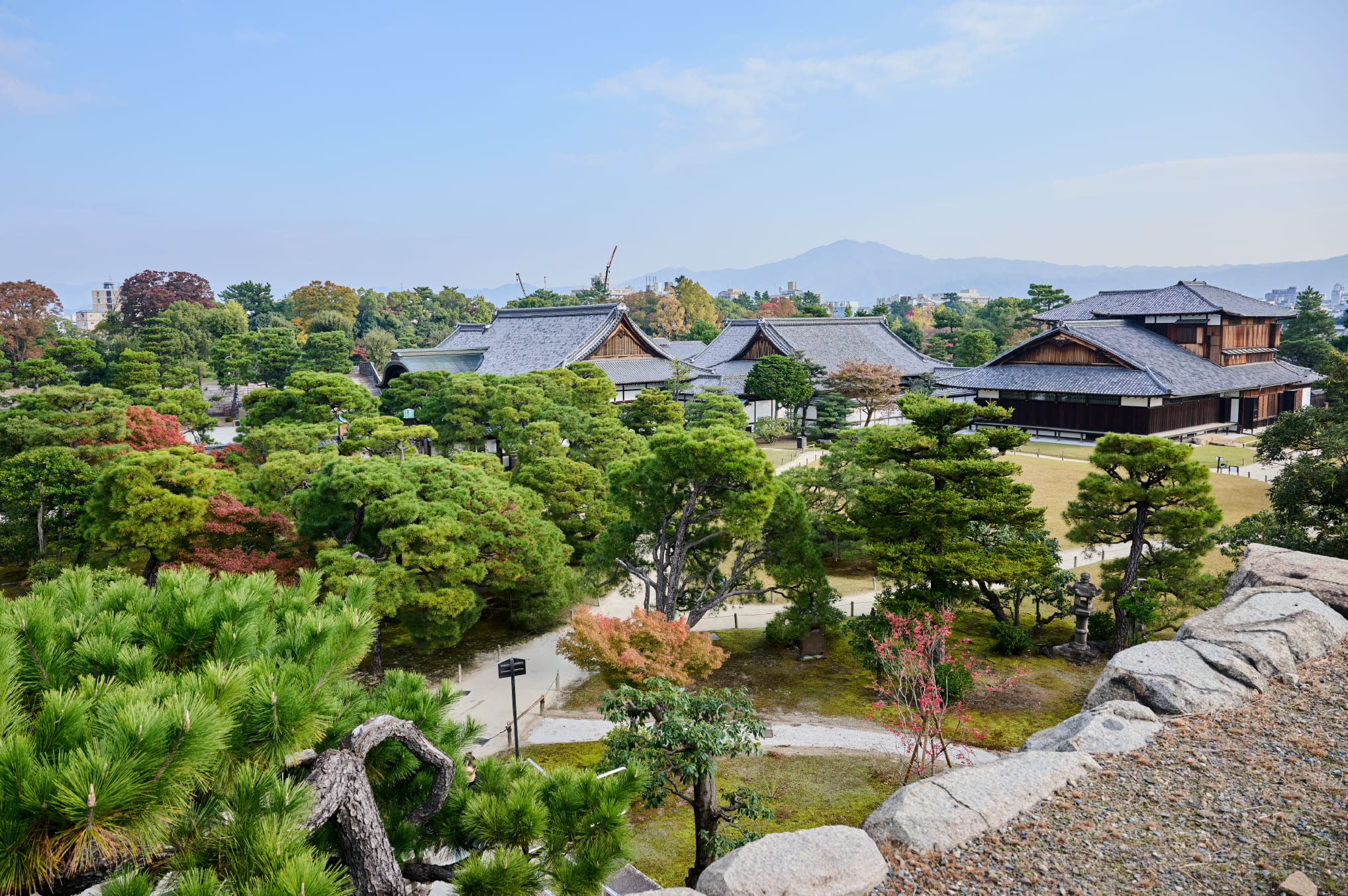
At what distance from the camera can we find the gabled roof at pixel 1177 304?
121ft

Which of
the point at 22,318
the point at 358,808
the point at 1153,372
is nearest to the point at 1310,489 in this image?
the point at 358,808

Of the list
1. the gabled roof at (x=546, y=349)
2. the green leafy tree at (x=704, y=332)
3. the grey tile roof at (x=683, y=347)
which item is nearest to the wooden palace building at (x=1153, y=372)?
the gabled roof at (x=546, y=349)

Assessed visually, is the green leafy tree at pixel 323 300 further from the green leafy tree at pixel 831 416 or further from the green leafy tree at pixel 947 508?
the green leafy tree at pixel 947 508

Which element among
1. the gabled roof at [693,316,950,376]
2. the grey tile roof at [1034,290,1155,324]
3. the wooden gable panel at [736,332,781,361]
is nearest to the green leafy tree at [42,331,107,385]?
the gabled roof at [693,316,950,376]

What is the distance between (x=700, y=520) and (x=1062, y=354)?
29.0 m

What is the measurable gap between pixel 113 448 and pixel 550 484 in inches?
368

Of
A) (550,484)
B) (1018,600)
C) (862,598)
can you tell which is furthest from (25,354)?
(1018,600)

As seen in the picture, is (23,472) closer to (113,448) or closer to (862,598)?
(113,448)

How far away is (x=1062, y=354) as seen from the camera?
3634cm

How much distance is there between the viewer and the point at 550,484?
1816 cm

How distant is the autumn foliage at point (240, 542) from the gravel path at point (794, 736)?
5.60 m

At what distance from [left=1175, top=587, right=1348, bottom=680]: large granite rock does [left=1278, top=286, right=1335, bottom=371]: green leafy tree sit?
4792 cm

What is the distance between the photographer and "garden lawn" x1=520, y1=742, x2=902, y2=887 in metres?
8.96

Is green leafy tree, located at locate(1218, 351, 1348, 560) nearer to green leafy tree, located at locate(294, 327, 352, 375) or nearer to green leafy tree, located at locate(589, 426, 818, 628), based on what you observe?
green leafy tree, located at locate(589, 426, 818, 628)
